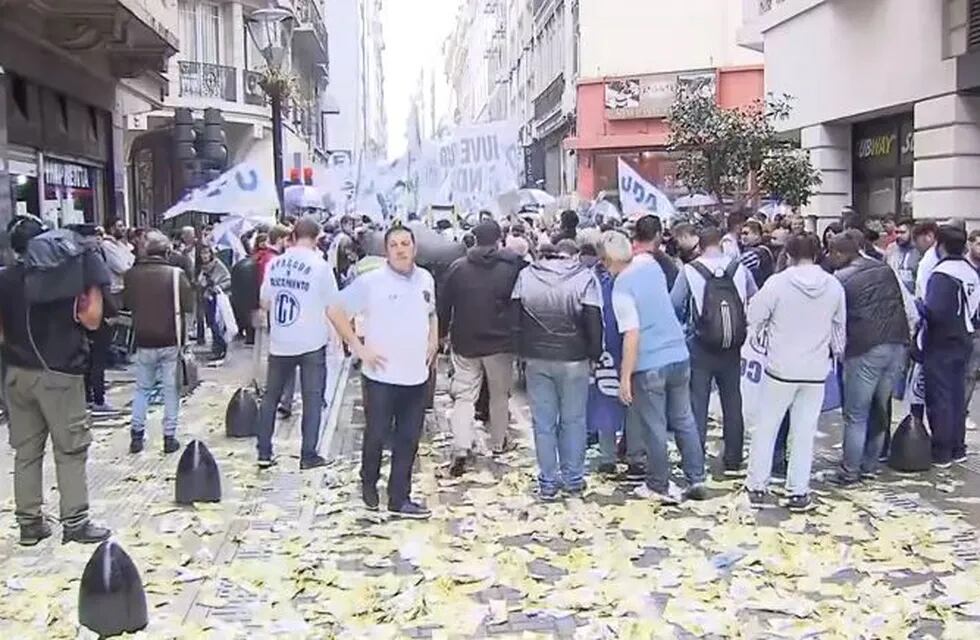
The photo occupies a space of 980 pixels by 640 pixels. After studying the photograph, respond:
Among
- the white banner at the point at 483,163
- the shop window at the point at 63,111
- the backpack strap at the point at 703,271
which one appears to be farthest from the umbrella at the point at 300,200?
the backpack strap at the point at 703,271

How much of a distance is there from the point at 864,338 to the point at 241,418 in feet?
17.4

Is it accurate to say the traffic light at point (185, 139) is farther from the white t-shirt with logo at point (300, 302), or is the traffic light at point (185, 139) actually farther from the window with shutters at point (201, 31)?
the window with shutters at point (201, 31)

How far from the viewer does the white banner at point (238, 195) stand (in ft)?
63.2

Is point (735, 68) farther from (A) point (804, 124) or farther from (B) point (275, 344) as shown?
(B) point (275, 344)


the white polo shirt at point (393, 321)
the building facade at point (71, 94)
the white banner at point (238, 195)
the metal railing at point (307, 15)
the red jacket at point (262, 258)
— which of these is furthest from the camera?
the metal railing at point (307, 15)

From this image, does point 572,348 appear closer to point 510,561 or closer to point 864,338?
point 510,561

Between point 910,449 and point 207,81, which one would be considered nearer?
point 910,449

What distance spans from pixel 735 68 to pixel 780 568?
36661 mm

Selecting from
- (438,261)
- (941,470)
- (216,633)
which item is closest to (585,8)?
(438,261)

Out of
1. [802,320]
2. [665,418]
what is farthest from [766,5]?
[802,320]

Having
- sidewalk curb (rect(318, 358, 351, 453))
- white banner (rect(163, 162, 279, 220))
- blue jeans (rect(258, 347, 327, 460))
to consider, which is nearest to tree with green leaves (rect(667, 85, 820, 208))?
white banner (rect(163, 162, 279, 220))

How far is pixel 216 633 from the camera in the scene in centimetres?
619

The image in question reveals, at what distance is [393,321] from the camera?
322 inches

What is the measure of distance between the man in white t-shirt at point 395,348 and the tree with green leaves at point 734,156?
14.8 meters
